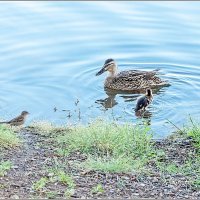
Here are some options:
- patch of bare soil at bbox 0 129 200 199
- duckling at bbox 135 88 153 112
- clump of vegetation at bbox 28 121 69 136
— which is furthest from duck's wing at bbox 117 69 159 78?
patch of bare soil at bbox 0 129 200 199

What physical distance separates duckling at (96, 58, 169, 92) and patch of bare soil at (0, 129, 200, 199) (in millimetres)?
5424

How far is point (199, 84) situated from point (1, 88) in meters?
3.92

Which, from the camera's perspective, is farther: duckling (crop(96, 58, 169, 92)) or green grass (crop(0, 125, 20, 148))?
duckling (crop(96, 58, 169, 92))

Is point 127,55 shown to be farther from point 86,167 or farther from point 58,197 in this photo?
point 58,197

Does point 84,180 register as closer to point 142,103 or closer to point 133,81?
point 142,103

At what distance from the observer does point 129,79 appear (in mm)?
14828

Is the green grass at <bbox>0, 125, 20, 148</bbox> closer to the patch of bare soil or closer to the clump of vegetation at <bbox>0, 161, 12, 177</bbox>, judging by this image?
the patch of bare soil

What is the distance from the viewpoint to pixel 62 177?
7727mm

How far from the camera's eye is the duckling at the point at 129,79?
1461cm

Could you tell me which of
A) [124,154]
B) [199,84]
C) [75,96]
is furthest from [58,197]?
[199,84]

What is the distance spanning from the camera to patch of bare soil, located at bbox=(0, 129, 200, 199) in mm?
7457

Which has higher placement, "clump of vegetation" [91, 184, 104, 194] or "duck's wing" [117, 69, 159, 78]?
"clump of vegetation" [91, 184, 104, 194]

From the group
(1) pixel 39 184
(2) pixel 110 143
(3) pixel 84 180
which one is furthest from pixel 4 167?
(2) pixel 110 143

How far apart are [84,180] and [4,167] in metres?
0.93
